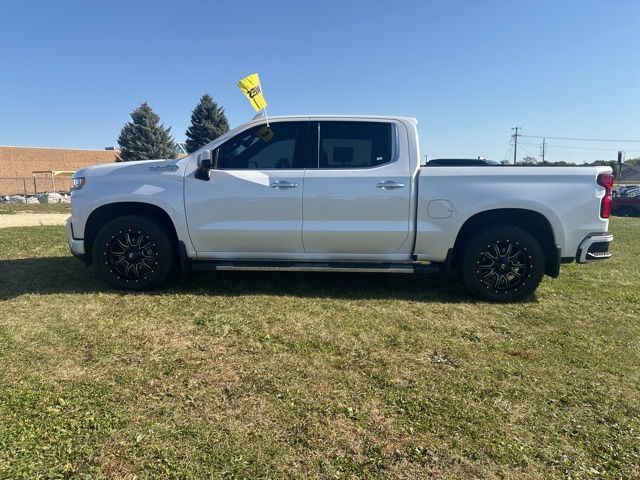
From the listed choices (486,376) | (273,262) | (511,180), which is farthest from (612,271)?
(273,262)

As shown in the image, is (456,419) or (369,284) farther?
(369,284)

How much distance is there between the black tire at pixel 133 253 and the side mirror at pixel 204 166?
725 millimetres

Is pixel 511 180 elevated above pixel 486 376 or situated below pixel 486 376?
above

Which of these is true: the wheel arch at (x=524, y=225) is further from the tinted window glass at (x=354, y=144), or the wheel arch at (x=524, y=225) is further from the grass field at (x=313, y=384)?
the tinted window glass at (x=354, y=144)

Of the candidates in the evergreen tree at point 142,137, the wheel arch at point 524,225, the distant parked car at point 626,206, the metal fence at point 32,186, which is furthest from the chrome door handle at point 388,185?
the metal fence at point 32,186

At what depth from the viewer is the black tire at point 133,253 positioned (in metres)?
4.75

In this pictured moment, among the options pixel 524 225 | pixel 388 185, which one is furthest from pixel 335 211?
pixel 524 225

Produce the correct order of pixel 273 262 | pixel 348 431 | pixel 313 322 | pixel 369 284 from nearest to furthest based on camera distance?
pixel 348 431 → pixel 313 322 → pixel 273 262 → pixel 369 284

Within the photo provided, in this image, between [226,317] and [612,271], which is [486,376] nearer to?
[226,317]

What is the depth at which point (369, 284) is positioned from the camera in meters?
5.32

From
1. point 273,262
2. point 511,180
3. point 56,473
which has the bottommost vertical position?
point 56,473

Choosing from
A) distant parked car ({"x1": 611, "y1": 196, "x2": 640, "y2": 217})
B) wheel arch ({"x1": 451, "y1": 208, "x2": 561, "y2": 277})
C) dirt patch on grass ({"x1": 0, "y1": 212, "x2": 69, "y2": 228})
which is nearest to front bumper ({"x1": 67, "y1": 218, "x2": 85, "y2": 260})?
wheel arch ({"x1": 451, "y1": 208, "x2": 561, "y2": 277})

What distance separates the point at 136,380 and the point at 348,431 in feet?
4.90

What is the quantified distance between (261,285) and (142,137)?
39.8 meters
